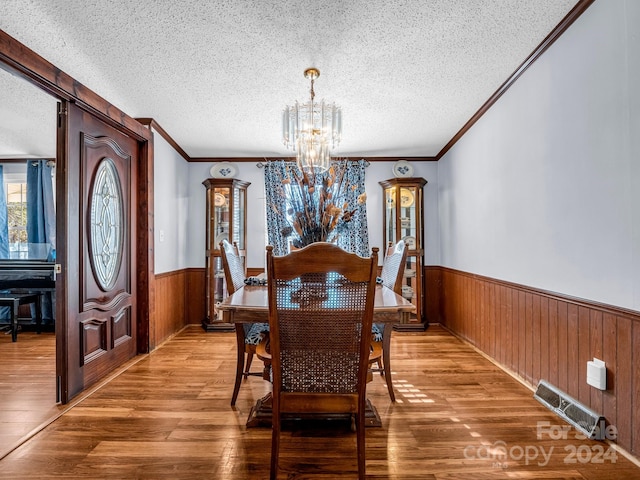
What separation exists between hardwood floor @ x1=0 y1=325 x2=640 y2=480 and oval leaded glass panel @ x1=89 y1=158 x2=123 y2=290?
904 millimetres

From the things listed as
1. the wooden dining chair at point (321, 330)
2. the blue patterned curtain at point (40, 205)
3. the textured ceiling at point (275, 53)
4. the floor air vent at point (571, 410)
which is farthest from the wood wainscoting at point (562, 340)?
the blue patterned curtain at point (40, 205)

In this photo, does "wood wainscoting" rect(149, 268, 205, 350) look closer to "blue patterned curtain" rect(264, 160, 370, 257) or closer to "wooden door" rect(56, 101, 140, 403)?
"wooden door" rect(56, 101, 140, 403)

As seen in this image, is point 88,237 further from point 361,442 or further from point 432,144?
point 432,144

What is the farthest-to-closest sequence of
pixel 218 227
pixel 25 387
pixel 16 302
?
1. pixel 218 227
2. pixel 16 302
3. pixel 25 387

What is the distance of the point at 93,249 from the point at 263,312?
1842 mm

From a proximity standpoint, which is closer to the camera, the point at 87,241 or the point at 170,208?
the point at 87,241

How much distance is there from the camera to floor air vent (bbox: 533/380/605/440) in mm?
1837

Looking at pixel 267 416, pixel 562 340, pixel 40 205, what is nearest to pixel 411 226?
pixel 562 340

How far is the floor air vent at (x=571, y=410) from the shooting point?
1837 millimetres

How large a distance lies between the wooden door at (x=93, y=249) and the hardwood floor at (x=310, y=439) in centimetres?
31

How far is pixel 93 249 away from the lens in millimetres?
2707

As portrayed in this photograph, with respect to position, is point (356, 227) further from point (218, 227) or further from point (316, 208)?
point (316, 208)

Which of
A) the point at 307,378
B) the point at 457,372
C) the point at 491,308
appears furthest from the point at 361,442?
the point at 491,308

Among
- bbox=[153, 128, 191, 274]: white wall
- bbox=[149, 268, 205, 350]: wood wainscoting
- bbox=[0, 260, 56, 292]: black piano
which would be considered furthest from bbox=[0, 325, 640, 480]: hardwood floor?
bbox=[0, 260, 56, 292]: black piano
